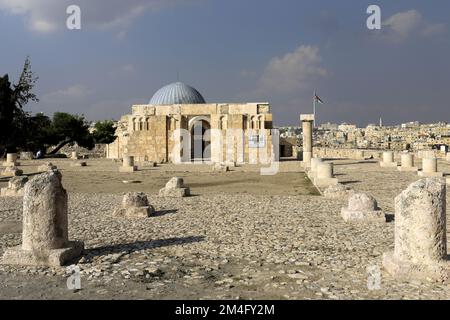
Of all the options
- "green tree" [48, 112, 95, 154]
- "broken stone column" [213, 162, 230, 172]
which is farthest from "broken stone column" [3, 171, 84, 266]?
"green tree" [48, 112, 95, 154]

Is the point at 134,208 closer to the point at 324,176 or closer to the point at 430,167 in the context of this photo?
the point at 324,176

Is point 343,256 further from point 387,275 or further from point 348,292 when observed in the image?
point 348,292

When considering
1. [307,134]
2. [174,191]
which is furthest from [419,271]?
[307,134]

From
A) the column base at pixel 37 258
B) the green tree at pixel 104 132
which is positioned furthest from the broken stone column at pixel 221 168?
the green tree at pixel 104 132

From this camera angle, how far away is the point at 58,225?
5.48 meters

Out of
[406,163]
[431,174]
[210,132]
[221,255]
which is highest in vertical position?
[210,132]

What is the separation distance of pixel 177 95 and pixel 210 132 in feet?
26.6

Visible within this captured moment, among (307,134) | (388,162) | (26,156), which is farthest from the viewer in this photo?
(26,156)

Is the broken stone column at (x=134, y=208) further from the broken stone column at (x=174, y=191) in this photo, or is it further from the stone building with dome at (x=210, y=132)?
the stone building with dome at (x=210, y=132)

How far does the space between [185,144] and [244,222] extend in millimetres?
24970

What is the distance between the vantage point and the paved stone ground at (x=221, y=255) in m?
4.22

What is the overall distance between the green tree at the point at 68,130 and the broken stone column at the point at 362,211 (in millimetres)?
39413

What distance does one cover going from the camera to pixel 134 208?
877 cm
